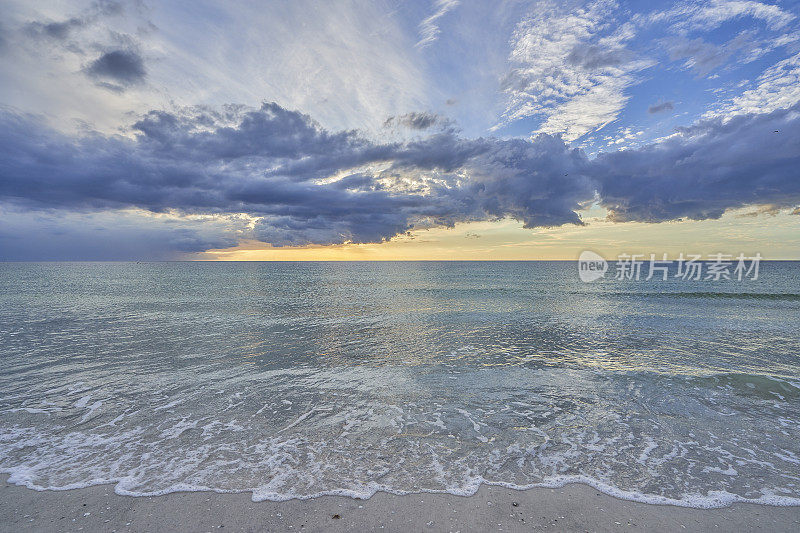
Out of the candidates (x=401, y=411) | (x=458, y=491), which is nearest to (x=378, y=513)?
(x=458, y=491)

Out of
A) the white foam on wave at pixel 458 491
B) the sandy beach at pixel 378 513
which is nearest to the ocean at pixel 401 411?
the white foam on wave at pixel 458 491

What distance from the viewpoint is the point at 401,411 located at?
1044 centimetres

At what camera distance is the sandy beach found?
5.65 meters

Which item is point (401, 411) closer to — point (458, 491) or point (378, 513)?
point (458, 491)

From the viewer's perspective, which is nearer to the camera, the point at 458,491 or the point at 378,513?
the point at 378,513

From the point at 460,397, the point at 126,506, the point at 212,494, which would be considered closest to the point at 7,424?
the point at 126,506

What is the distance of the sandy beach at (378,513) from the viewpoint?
5.65m

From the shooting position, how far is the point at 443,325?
25.8m

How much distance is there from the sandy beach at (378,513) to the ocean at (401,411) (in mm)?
292

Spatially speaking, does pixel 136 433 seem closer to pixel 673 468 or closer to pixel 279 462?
pixel 279 462

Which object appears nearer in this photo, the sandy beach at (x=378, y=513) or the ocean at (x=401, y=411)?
the sandy beach at (x=378, y=513)

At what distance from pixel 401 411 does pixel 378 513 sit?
4485mm

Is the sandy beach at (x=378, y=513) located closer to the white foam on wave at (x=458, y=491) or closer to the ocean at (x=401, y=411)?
the white foam on wave at (x=458, y=491)

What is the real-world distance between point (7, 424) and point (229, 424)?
5.97 meters
